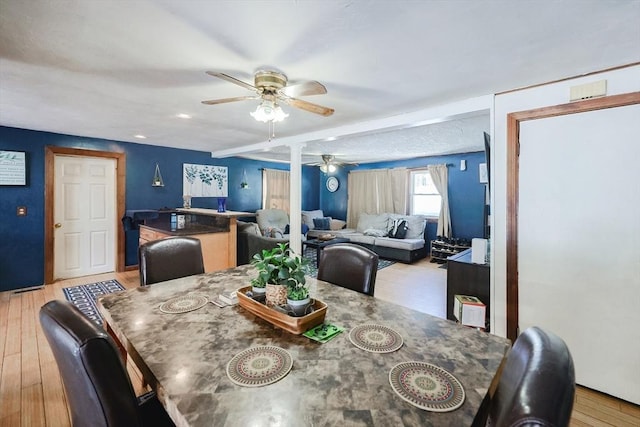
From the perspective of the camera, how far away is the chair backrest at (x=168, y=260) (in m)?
1.85

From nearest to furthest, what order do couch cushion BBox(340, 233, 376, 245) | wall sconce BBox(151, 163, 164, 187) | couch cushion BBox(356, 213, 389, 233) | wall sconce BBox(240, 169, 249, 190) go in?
wall sconce BBox(151, 163, 164, 187)
couch cushion BBox(340, 233, 376, 245)
wall sconce BBox(240, 169, 249, 190)
couch cushion BBox(356, 213, 389, 233)

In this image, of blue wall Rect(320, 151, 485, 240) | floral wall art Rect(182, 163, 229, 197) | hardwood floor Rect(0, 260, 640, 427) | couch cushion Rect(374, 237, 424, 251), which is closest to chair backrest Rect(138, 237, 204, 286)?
hardwood floor Rect(0, 260, 640, 427)

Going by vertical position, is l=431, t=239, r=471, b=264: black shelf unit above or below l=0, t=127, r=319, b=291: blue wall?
below

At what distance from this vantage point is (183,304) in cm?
143

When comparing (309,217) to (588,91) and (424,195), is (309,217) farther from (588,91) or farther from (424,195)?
(588,91)

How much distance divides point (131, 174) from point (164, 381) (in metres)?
4.82

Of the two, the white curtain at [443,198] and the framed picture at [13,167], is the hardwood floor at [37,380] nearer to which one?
the framed picture at [13,167]

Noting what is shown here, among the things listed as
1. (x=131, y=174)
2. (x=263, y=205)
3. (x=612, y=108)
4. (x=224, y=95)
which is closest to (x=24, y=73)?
(x=224, y=95)

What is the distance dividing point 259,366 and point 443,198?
5.59m

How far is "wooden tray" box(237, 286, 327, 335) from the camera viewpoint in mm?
1161

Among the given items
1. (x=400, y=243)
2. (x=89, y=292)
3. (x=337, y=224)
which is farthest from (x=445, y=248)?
(x=89, y=292)

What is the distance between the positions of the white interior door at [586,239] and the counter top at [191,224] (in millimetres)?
3445

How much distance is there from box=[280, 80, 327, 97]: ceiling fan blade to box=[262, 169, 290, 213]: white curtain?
4.90 meters

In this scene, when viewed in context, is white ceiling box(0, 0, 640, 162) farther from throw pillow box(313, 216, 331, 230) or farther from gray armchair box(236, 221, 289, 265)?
throw pillow box(313, 216, 331, 230)
